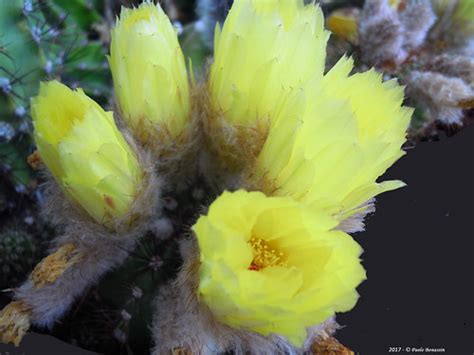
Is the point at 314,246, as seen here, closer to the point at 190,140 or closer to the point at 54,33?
the point at 190,140

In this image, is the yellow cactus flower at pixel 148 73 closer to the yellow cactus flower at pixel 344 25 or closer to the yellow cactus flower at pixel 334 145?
the yellow cactus flower at pixel 334 145

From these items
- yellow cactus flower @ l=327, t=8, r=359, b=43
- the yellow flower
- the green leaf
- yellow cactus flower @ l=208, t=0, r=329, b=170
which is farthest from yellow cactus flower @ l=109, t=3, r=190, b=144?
yellow cactus flower @ l=327, t=8, r=359, b=43

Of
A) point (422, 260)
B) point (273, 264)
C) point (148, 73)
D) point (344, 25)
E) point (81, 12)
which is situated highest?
point (344, 25)

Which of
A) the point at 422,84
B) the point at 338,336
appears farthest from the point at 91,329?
the point at 422,84

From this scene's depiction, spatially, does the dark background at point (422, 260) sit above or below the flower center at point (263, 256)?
above

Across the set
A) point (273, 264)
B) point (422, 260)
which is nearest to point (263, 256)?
point (273, 264)

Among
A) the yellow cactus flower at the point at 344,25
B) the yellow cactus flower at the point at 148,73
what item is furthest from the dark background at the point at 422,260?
the yellow cactus flower at the point at 148,73

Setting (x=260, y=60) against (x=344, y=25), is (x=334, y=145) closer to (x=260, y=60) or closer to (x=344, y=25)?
(x=260, y=60)
